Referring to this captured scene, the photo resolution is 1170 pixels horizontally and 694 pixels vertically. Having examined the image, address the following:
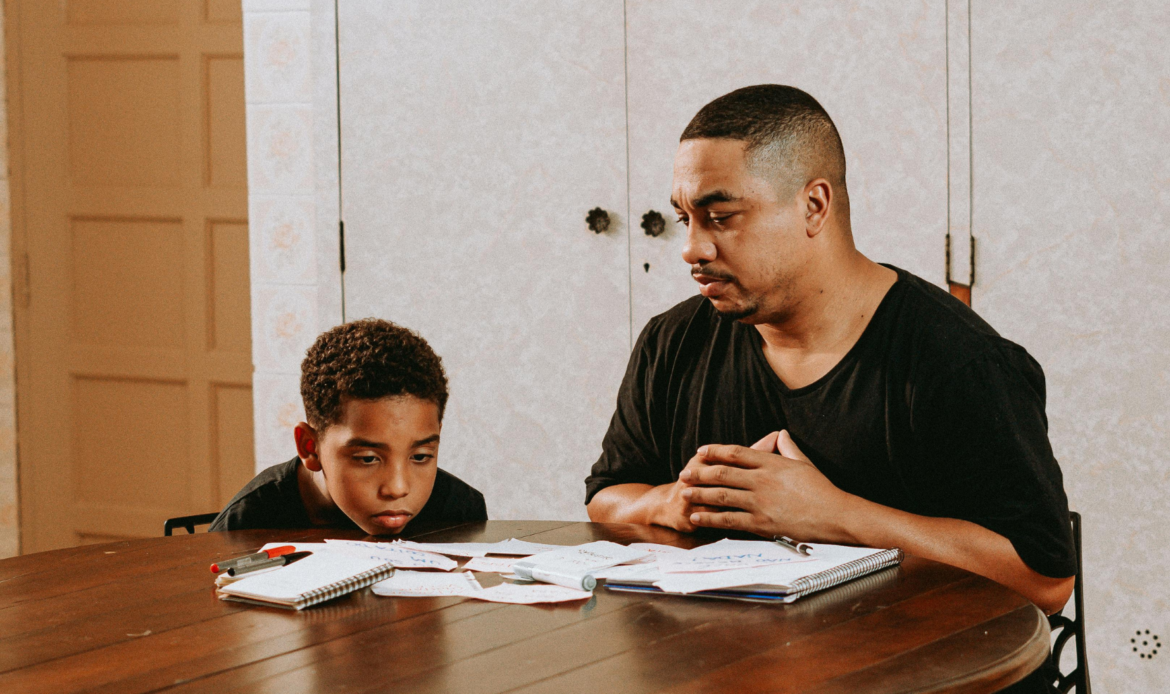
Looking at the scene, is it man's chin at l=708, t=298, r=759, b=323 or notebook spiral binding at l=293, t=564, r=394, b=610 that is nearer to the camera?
notebook spiral binding at l=293, t=564, r=394, b=610

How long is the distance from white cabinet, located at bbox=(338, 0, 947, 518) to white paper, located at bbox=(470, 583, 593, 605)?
57.2 inches

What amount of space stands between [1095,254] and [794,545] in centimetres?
130

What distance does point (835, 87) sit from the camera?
2.60m

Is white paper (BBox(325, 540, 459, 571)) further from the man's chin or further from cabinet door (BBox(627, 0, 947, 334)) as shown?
cabinet door (BBox(627, 0, 947, 334))

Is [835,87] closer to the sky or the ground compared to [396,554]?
closer to the sky

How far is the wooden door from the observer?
3.74m

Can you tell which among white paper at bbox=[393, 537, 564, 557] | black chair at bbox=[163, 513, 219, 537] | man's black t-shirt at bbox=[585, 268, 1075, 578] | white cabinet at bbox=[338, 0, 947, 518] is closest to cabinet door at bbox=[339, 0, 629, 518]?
white cabinet at bbox=[338, 0, 947, 518]

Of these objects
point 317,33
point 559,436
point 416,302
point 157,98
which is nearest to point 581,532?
point 559,436

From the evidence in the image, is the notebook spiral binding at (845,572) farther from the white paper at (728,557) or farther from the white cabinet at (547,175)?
the white cabinet at (547,175)

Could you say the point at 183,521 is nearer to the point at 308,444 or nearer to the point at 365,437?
the point at 308,444

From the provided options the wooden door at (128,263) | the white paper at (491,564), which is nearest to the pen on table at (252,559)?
the white paper at (491,564)

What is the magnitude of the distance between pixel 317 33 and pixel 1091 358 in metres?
1.97

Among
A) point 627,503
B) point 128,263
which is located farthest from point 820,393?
point 128,263

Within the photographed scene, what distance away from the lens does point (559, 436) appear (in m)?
2.90
